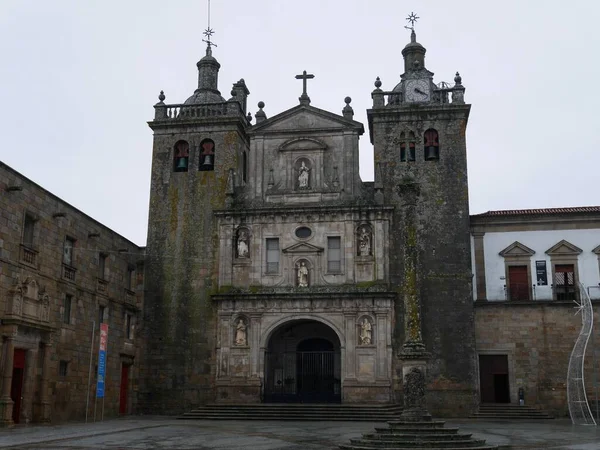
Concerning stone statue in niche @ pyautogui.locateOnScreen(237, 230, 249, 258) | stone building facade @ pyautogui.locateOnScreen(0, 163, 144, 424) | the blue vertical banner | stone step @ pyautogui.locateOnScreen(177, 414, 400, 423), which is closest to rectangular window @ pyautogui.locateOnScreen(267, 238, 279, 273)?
stone statue in niche @ pyautogui.locateOnScreen(237, 230, 249, 258)

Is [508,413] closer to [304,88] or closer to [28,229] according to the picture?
[304,88]

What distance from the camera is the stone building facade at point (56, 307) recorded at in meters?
23.8

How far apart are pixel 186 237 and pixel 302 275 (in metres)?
5.44

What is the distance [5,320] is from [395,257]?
15.6 m

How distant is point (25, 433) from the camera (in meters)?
21.0

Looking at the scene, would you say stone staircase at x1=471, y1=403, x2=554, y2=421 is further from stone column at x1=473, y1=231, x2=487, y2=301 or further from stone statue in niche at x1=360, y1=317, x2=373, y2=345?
stone statue in niche at x1=360, y1=317, x2=373, y2=345

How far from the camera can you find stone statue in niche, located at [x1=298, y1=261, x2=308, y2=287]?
32.4 metres

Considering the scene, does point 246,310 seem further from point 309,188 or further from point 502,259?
point 502,259

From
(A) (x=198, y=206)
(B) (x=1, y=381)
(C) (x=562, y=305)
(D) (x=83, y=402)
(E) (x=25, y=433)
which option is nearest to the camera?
(E) (x=25, y=433)

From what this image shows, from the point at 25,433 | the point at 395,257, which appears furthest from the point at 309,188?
the point at 25,433

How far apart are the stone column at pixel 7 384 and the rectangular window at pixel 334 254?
1346 cm

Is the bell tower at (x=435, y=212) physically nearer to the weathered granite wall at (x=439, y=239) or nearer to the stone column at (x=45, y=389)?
the weathered granite wall at (x=439, y=239)

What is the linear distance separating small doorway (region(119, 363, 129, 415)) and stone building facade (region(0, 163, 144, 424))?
0.04 m

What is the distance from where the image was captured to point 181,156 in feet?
115
